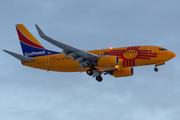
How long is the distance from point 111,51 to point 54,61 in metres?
10.1

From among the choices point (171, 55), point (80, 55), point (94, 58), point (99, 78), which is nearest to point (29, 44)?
point (80, 55)

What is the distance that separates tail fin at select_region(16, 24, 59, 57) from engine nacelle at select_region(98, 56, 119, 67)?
1090 centimetres

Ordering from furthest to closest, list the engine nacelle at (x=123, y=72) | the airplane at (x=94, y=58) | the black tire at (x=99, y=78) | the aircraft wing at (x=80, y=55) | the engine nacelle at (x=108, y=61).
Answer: the black tire at (x=99, y=78) → the engine nacelle at (x=123, y=72) → the airplane at (x=94, y=58) → the engine nacelle at (x=108, y=61) → the aircraft wing at (x=80, y=55)

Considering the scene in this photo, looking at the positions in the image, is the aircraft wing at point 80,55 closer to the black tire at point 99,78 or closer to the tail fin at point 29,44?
the black tire at point 99,78

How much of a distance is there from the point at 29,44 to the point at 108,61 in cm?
1753

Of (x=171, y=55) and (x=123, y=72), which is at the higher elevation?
(x=171, y=55)

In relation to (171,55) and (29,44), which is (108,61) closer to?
(171,55)

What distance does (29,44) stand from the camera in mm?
56000

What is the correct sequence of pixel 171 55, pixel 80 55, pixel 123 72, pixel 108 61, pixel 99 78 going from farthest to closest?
pixel 99 78 < pixel 123 72 < pixel 80 55 < pixel 171 55 < pixel 108 61

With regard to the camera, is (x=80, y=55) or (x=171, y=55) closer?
(x=171, y=55)

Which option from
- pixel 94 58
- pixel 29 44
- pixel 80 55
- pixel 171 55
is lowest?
pixel 94 58

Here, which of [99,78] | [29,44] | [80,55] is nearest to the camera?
[80,55]

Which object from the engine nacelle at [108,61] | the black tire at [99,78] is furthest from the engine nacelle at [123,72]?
the engine nacelle at [108,61]

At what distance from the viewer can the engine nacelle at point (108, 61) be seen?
4550 cm
